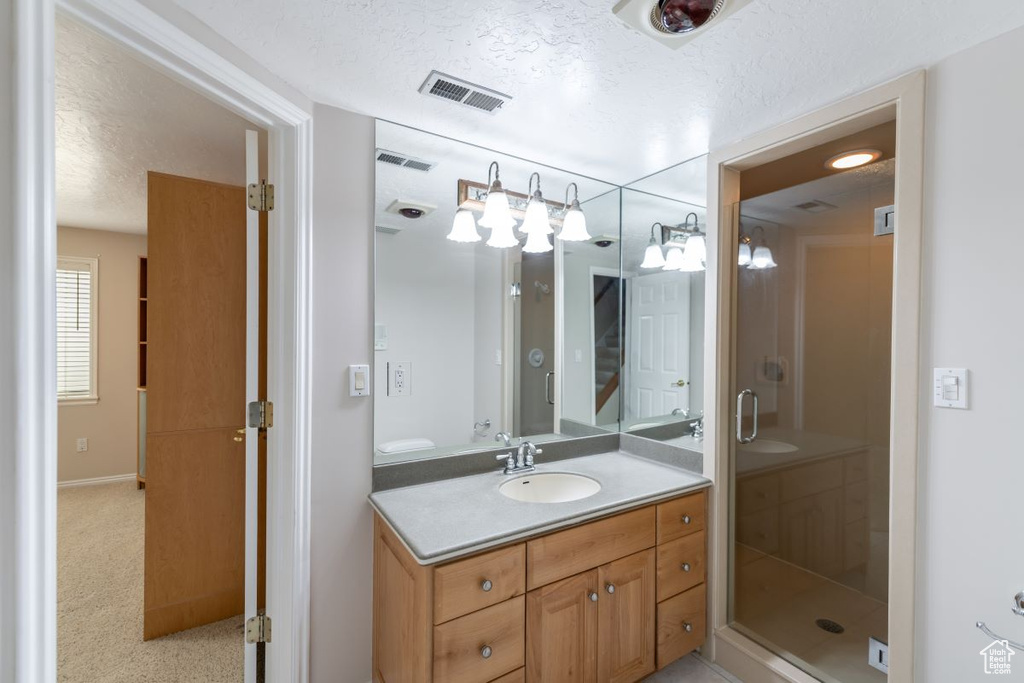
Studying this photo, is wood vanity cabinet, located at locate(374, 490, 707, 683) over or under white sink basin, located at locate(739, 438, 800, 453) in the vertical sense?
under

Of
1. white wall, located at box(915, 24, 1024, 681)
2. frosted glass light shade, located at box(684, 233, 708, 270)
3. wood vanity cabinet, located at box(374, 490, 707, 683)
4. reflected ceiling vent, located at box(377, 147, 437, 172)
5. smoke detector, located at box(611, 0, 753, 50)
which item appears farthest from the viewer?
frosted glass light shade, located at box(684, 233, 708, 270)

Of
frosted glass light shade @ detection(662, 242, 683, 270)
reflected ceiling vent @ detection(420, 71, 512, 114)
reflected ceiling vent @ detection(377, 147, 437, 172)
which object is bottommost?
frosted glass light shade @ detection(662, 242, 683, 270)

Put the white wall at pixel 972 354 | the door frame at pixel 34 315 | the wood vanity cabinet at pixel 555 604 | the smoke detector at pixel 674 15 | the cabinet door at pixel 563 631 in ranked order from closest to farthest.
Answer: the door frame at pixel 34 315
the smoke detector at pixel 674 15
the white wall at pixel 972 354
the wood vanity cabinet at pixel 555 604
the cabinet door at pixel 563 631

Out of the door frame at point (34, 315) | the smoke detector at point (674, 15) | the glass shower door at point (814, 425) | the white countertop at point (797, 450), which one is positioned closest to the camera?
the door frame at point (34, 315)

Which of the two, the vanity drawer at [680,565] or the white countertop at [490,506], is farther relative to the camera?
the vanity drawer at [680,565]

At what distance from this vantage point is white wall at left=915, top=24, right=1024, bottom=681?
1230 millimetres

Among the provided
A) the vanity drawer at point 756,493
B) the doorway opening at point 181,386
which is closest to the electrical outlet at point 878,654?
the vanity drawer at point 756,493

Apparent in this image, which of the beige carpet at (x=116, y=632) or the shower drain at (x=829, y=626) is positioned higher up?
the shower drain at (x=829, y=626)

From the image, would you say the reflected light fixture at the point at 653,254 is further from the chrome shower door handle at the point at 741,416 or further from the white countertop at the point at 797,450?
the white countertop at the point at 797,450

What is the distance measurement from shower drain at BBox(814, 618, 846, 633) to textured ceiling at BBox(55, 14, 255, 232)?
3.09 meters

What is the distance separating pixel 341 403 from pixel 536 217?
116 centimetres

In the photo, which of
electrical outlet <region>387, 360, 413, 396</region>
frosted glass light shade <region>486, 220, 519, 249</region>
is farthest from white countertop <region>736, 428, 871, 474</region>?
electrical outlet <region>387, 360, 413, 396</region>

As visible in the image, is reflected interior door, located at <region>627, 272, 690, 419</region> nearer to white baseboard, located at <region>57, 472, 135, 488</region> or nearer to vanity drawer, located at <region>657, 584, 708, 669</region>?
vanity drawer, located at <region>657, 584, 708, 669</region>

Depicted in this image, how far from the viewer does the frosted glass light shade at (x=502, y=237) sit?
198 centimetres
